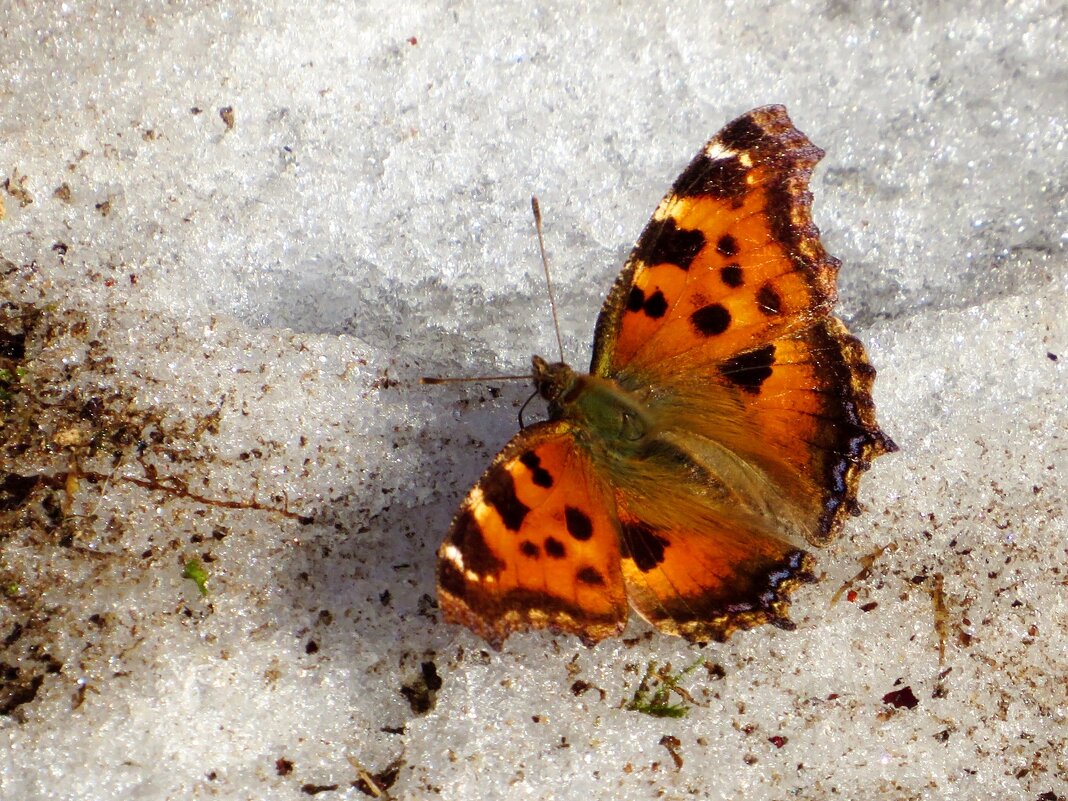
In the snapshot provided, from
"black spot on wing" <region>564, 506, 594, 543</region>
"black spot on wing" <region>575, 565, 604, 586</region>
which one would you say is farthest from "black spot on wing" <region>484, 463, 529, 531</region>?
"black spot on wing" <region>575, 565, 604, 586</region>

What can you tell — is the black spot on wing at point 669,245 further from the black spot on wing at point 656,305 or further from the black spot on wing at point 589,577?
the black spot on wing at point 589,577

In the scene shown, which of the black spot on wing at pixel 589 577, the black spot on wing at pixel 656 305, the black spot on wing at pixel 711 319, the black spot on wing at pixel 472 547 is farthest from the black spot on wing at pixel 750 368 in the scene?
the black spot on wing at pixel 472 547

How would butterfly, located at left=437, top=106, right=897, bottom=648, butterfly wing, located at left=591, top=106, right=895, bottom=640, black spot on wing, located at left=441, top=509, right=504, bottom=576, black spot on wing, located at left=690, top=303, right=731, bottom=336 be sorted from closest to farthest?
black spot on wing, located at left=441, top=509, right=504, bottom=576 < butterfly, located at left=437, top=106, right=897, bottom=648 < butterfly wing, located at left=591, top=106, right=895, bottom=640 < black spot on wing, located at left=690, top=303, right=731, bottom=336

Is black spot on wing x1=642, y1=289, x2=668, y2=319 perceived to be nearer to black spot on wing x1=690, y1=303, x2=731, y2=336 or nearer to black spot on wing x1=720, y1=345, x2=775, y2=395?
black spot on wing x1=690, y1=303, x2=731, y2=336

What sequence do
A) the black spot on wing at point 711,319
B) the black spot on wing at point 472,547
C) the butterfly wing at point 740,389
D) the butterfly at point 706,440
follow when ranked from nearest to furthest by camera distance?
the black spot on wing at point 472,547 → the butterfly at point 706,440 → the butterfly wing at point 740,389 → the black spot on wing at point 711,319

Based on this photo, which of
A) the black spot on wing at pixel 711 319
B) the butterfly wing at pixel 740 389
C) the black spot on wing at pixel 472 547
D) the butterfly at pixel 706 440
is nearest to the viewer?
the black spot on wing at pixel 472 547

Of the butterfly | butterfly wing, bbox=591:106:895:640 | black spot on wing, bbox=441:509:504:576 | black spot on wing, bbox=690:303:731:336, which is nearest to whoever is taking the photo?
black spot on wing, bbox=441:509:504:576

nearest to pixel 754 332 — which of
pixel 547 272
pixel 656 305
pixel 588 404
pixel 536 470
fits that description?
pixel 656 305
